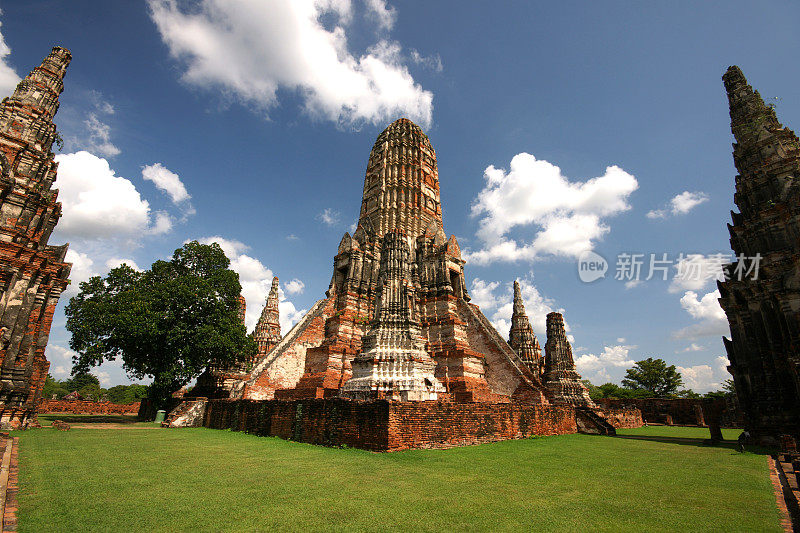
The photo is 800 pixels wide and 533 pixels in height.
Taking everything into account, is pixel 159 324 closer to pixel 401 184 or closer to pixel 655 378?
pixel 401 184

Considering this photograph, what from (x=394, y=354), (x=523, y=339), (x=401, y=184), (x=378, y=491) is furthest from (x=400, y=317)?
(x=523, y=339)

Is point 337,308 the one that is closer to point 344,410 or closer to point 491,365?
point 491,365

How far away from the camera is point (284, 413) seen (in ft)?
37.2

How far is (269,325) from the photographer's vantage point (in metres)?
30.2

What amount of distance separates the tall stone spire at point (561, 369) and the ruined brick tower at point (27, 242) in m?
24.4

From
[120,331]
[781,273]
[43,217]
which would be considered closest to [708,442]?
[781,273]

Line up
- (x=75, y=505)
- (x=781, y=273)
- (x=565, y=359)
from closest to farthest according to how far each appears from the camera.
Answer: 1. (x=75, y=505)
2. (x=781, y=273)
3. (x=565, y=359)

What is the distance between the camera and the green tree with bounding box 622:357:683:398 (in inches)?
1674

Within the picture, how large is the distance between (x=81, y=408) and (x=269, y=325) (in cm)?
1378

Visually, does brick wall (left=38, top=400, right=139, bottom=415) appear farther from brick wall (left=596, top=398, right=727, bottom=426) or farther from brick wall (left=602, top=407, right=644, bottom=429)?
brick wall (left=596, top=398, right=727, bottom=426)

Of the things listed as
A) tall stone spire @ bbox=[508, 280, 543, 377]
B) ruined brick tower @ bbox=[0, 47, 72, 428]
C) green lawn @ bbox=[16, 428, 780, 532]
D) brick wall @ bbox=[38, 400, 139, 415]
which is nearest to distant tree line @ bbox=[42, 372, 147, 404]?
brick wall @ bbox=[38, 400, 139, 415]

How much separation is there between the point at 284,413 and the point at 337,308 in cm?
974

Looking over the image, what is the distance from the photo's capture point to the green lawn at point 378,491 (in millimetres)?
4039

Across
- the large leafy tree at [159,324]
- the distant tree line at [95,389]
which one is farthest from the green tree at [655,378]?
the distant tree line at [95,389]
